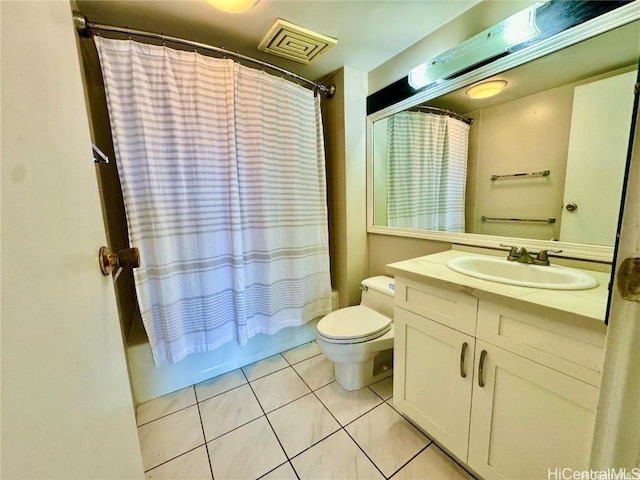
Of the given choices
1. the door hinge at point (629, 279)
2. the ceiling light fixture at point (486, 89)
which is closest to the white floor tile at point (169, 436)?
the door hinge at point (629, 279)

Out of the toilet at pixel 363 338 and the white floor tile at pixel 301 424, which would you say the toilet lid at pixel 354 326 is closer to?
the toilet at pixel 363 338

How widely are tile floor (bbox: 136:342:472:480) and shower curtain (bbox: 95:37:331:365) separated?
12.0 inches

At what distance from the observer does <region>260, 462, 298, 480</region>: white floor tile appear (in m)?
1.06

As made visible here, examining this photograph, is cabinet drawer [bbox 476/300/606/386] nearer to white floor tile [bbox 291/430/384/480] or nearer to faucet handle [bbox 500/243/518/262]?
faucet handle [bbox 500/243/518/262]

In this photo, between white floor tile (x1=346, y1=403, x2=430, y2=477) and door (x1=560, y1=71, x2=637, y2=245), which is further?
white floor tile (x1=346, y1=403, x2=430, y2=477)

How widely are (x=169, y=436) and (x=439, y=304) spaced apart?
1.45m

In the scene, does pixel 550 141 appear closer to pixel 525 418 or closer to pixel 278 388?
pixel 525 418

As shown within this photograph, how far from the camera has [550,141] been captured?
1169 mm

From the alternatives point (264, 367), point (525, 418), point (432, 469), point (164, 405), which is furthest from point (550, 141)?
point (164, 405)

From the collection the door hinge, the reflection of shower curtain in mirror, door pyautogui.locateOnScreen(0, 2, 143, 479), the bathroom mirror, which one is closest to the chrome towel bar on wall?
the bathroom mirror

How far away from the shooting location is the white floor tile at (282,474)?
106 cm

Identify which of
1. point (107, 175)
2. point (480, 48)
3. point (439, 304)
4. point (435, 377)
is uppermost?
point (480, 48)

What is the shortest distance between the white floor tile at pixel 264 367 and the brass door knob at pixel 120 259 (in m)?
1.32

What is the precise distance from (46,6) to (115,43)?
3.46ft
